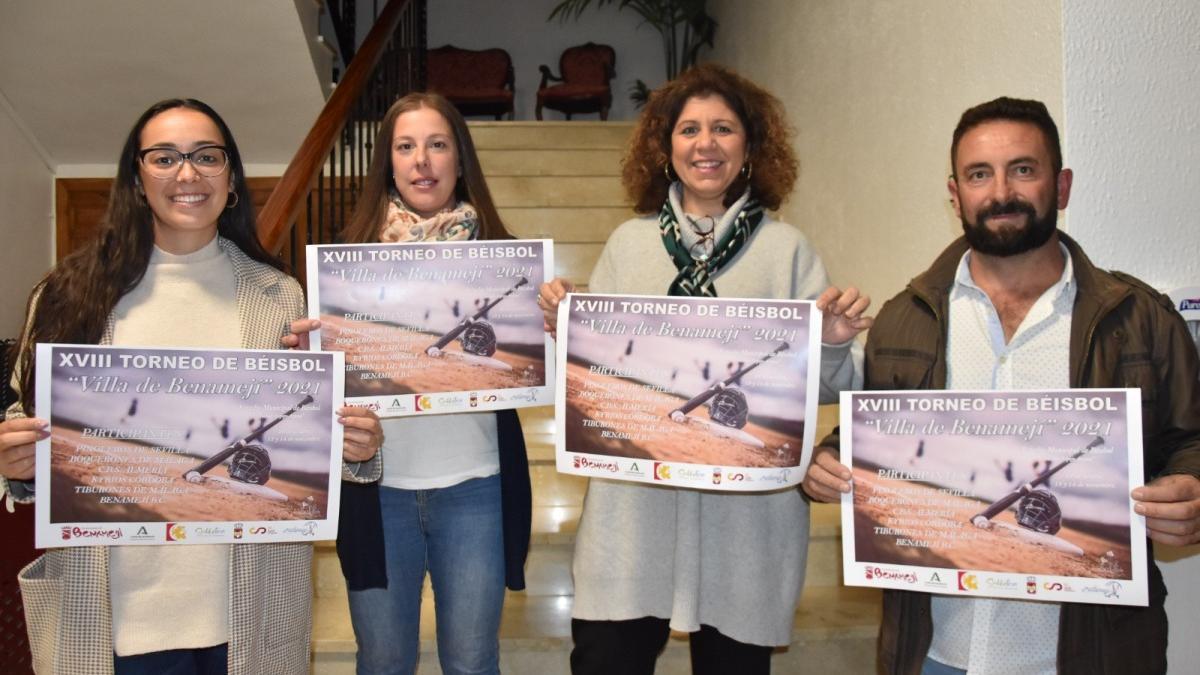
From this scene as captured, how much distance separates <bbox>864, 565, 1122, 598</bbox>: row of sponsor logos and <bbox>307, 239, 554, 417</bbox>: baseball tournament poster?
65cm

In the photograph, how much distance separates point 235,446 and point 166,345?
20cm

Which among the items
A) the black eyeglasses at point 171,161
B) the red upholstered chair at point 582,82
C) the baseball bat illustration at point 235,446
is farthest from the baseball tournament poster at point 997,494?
the red upholstered chair at point 582,82

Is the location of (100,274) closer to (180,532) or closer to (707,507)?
(180,532)

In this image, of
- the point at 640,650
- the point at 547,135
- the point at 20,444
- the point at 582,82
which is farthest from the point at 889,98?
the point at 582,82

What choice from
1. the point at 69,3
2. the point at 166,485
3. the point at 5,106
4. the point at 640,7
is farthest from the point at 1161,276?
the point at 640,7

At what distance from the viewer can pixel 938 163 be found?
291 cm

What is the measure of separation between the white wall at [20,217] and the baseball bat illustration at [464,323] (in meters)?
4.10

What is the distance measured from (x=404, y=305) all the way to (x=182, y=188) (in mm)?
415

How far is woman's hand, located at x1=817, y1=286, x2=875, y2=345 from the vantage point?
1529 millimetres

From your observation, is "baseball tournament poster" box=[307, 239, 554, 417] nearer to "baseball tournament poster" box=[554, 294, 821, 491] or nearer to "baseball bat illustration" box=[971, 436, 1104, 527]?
"baseball tournament poster" box=[554, 294, 821, 491]

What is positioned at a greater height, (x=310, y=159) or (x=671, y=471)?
(x=310, y=159)

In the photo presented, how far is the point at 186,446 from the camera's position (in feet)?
4.74

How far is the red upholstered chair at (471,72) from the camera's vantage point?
7.71 m

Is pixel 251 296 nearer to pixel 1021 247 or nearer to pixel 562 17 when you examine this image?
pixel 1021 247
